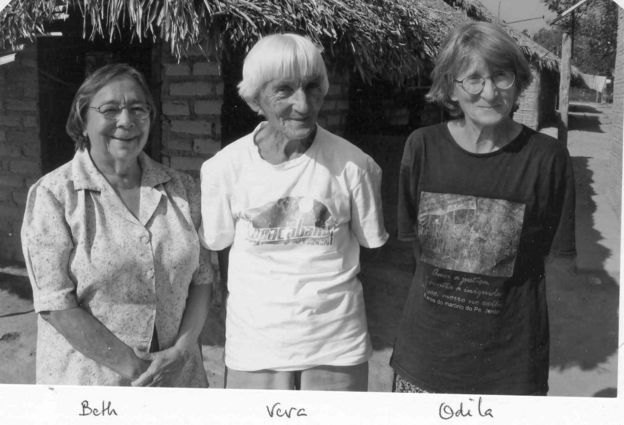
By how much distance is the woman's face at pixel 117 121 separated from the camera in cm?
162

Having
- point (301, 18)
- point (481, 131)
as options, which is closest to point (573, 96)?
point (301, 18)

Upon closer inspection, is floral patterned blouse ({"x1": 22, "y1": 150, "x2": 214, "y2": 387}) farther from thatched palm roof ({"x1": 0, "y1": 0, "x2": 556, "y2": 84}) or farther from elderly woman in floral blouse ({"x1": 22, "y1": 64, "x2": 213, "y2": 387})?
thatched palm roof ({"x1": 0, "y1": 0, "x2": 556, "y2": 84})

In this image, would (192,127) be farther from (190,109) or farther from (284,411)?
(284,411)

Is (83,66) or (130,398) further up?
(83,66)

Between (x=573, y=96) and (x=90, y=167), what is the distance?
1908 centimetres

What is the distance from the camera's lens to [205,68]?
11.9ft

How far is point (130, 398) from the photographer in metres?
1.71

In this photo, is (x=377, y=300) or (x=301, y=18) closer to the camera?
(x=301, y=18)

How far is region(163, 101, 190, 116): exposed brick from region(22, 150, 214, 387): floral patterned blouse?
2056 mm

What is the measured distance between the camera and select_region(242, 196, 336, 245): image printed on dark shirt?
5.28ft

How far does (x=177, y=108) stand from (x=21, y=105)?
4.95 ft

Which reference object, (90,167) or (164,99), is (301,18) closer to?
(164,99)

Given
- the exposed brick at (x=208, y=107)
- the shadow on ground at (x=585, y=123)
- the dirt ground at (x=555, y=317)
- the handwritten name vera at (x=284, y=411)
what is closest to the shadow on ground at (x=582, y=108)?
the shadow on ground at (x=585, y=123)

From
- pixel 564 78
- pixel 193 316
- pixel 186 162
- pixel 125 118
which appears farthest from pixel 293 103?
pixel 564 78
